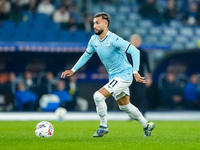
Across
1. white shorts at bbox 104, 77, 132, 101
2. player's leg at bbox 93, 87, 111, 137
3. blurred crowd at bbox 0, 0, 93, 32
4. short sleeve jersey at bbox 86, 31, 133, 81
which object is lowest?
player's leg at bbox 93, 87, 111, 137

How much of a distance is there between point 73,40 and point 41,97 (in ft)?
9.15

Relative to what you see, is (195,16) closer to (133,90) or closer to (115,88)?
(133,90)

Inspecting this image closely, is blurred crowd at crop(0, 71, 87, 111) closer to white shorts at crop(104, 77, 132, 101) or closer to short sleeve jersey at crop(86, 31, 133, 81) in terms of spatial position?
short sleeve jersey at crop(86, 31, 133, 81)

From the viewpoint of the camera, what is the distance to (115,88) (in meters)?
8.27

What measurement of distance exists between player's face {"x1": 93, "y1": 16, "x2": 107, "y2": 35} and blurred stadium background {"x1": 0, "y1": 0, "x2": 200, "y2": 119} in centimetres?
1051

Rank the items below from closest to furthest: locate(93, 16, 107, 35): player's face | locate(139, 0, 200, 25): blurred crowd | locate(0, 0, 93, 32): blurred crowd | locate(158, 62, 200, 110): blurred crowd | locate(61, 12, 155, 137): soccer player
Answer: locate(61, 12, 155, 137): soccer player, locate(93, 16, 107, 35): player's face, locate(158, 62, 200, 110): blurred crowd, locate(0, 0, 93, 32): blurred crowd, locate(139, 0, 200, 25): blurred crowd

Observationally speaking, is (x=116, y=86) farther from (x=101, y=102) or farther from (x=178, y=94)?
(x=178, y=94)

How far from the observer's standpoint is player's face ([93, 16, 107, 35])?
27.6 feet

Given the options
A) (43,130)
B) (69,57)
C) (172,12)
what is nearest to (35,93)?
(69,57)

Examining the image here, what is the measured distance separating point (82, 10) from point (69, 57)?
307 cm

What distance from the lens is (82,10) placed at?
75.6ft

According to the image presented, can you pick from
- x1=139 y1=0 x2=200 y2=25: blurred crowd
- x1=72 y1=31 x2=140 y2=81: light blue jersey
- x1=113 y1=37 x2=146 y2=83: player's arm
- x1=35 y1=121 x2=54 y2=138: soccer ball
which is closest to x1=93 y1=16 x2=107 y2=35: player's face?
x1=72 y1=31 x2=140 y2=81: light blue jersey

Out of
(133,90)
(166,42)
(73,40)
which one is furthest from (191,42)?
(133,90)

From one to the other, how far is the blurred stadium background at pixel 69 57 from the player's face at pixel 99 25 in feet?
34.5
